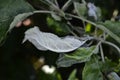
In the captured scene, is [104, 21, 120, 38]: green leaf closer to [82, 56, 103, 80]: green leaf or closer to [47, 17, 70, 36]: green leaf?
[82, 56, 103, 80]: green leaf

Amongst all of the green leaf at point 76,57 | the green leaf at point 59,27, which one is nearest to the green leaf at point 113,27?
the green leaf at point 76,57

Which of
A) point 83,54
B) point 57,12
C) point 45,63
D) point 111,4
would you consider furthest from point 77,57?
point 111,4

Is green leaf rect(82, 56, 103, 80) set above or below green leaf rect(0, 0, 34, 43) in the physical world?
below

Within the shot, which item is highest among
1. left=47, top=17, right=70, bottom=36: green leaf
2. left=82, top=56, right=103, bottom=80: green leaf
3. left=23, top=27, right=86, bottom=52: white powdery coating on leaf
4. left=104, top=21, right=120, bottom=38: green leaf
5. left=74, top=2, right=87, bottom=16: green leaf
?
left=104, top=21, right=120, bottom=38: green leaf

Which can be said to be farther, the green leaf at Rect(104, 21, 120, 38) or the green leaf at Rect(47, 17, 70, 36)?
the green leaf at Rect(47, 17, 70, 36)

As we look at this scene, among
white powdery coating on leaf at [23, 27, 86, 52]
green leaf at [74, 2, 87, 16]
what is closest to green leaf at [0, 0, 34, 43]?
white powdery coating on leaf at [23, 27, 86, 52]

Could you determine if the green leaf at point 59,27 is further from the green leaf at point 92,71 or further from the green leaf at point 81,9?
the green leaf at point 92,71
